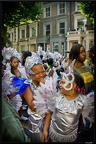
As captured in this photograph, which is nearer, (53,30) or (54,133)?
A: (54,133)

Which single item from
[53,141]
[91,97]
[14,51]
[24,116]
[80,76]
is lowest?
[53,141]

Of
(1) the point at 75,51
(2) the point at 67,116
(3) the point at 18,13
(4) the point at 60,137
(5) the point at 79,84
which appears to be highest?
(3) the point at 18,13

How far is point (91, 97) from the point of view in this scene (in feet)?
9.96

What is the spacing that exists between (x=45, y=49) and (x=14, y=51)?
36 centimetres

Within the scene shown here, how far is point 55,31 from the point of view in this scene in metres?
3.27

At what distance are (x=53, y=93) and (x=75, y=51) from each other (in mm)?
574

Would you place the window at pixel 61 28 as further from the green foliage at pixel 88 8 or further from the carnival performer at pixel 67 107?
the carnival performer at pixel 67 107

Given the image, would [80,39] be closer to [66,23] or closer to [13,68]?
[66,23]

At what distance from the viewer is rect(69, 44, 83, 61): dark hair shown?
124 inches

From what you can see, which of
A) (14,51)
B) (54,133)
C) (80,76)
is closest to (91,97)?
(80,76)

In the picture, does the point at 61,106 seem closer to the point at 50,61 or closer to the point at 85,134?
the point at 85,134

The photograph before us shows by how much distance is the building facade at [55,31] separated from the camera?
10.3 ft

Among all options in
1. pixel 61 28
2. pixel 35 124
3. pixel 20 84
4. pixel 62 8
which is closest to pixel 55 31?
pixel 61 28

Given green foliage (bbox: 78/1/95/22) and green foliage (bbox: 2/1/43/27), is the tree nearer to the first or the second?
green foliage (bbox: 2/1/43/27)
